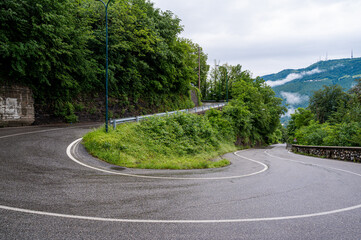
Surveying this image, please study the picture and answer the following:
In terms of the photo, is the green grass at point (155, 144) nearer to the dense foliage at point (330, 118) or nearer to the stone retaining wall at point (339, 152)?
the stone retaining wall at point (339, 152)

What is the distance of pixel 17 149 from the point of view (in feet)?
32.3

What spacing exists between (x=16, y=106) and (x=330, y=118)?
6073cm

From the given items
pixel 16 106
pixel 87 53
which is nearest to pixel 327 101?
pixel 87 53

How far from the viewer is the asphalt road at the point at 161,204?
4.02 m

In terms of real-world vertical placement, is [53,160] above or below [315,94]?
below

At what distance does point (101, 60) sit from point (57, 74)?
19.8 ft

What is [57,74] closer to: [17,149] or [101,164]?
[17,149]

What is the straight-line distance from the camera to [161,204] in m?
5.27

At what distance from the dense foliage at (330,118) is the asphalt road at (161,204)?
2140cm

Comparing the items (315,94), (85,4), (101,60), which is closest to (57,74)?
(101,60)

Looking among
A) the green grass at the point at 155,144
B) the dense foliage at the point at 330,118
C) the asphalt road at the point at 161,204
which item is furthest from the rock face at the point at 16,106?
the dense foliage at the point at 330,118

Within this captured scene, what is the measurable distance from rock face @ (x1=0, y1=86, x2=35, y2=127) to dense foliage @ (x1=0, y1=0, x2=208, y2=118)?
632 millimetres

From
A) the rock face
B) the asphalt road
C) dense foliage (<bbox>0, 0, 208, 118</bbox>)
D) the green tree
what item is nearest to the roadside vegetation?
the asphalt road

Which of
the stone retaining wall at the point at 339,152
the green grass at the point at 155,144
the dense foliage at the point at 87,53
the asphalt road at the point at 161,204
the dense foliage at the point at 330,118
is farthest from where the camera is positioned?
the dense foliage at the point at 330,118
